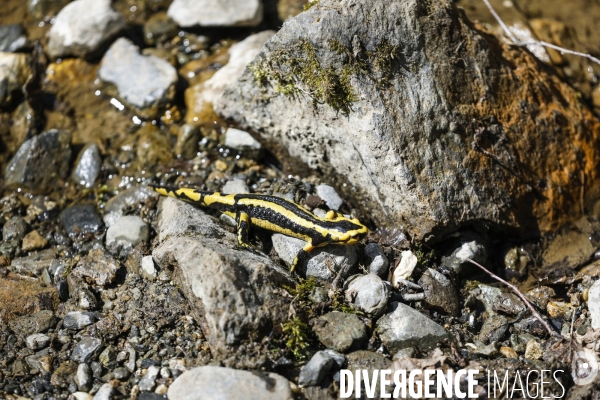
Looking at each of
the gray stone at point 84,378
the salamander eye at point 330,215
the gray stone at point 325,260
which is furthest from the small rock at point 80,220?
the salamander eye at point 330,215

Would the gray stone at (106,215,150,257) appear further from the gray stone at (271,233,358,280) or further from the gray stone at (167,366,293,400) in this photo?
the gray stone at (167,366,293,400)

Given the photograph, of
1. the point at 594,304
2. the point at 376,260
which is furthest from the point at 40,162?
the point at 594,304

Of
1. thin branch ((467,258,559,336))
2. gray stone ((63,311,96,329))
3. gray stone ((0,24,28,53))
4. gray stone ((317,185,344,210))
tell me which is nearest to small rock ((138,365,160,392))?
gray stone ((63,311,96,329))

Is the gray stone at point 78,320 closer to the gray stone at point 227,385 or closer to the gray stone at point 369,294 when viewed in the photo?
the gray stone at point 227,385

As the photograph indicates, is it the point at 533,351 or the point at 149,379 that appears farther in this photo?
the point at 533,351

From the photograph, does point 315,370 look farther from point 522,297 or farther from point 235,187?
point 235,187
